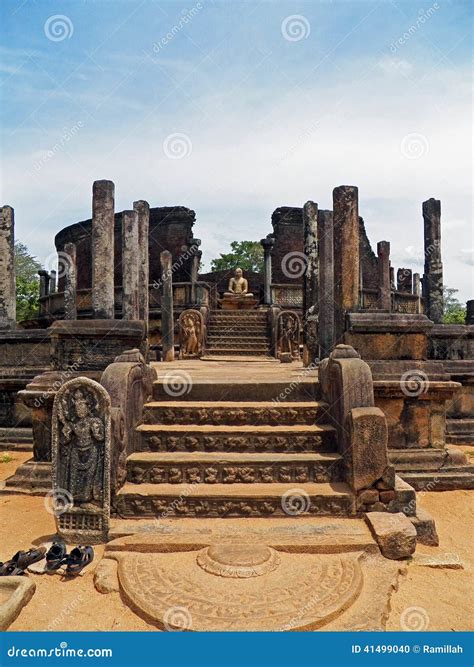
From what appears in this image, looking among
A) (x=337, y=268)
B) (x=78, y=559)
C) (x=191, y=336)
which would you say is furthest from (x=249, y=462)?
(x=191, y=336)

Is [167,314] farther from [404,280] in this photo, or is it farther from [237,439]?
[404,280]

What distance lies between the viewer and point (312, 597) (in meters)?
2.81

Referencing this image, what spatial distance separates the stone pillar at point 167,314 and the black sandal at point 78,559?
8.10 meters

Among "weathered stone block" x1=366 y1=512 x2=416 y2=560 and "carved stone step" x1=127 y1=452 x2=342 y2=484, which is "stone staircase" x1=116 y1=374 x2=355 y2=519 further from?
"weathered stone block" x1=366 y1=512 x2=416 y2=560

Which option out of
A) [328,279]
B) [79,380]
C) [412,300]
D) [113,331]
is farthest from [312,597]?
[412,300]

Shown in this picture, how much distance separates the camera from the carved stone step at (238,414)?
4.84 metres

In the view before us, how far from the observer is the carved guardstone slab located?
3646mm

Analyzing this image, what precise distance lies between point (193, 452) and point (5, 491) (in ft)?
8.15

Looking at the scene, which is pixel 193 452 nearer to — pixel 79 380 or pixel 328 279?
pixel 79 380

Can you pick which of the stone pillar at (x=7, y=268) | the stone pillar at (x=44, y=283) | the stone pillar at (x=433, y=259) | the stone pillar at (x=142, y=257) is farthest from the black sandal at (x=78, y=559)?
the stone pillar at (x=44, y=283)

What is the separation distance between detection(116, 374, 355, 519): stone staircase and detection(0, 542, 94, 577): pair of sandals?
2.01ft

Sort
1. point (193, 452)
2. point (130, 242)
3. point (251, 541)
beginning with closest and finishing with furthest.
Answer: point (251, 541)
point (193, 452)
point (130, 242)

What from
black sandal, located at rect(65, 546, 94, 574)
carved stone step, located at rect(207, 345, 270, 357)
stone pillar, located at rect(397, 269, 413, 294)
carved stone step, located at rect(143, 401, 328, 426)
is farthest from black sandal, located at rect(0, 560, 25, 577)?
stone pillar, located at rect(397, 269, 413, 294)

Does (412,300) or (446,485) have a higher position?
(412,300)
